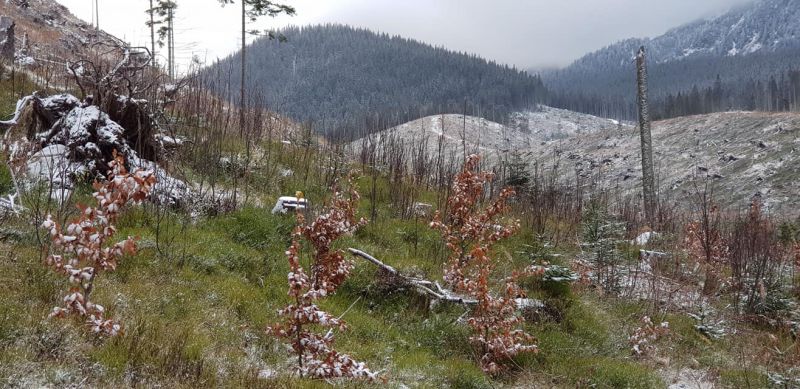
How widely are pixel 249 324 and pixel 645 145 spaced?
15.3m

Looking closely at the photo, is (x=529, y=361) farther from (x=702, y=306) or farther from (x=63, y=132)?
(x=63, y=132)

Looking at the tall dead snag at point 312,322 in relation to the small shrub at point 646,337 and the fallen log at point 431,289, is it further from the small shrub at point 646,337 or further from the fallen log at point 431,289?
the small shrub at point 646,337

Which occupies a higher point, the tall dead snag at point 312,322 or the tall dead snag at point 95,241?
the tall dead snag at point 95,241

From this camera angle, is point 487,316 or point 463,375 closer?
point 463,375

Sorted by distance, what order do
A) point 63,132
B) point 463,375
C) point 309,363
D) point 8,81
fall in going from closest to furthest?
point 309,363
point 463,375
point 63,132
point 8,81

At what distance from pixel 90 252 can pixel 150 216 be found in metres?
3.58

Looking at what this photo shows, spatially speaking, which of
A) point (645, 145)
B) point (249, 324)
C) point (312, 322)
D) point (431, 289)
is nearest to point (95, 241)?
point (312, 322)

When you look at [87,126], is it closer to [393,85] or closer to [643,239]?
[643,239]

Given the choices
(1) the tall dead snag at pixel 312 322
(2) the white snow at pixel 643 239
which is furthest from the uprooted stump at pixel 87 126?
(2) the white snow at pixel 643 239

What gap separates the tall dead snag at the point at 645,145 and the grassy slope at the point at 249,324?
26.3 ft

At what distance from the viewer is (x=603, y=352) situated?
7.04m

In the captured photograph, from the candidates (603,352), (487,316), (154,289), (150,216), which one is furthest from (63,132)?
(603,352)

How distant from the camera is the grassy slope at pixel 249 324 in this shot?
3.50 metres

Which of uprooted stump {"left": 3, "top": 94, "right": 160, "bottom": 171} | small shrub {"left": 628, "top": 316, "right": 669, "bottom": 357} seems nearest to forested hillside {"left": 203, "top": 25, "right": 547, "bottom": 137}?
uprooted stump {"left": 3, "top": 94, "right": 160, "bottom": 171}
